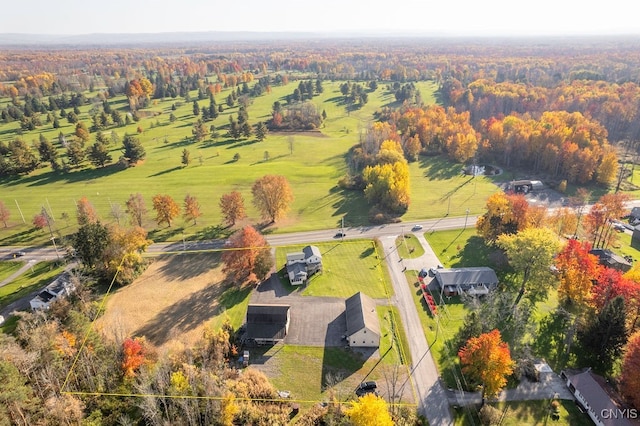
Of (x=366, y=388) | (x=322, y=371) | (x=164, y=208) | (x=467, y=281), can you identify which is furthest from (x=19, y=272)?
(x=467, y=281)

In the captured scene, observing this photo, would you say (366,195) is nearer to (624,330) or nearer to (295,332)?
(295,332)

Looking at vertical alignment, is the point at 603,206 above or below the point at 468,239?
above

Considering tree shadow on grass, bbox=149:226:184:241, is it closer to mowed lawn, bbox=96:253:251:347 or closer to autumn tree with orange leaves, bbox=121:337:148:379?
mowed lawn, bbox=96:253:251:347

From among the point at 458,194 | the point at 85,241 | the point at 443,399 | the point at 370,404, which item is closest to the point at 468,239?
the point at 458,194
